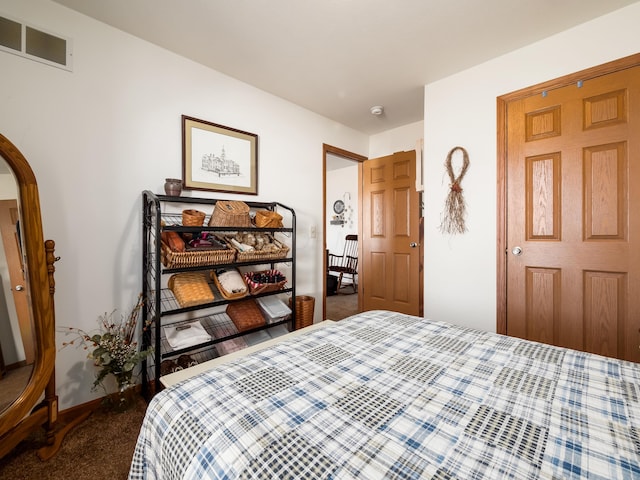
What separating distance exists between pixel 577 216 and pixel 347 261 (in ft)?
12.6

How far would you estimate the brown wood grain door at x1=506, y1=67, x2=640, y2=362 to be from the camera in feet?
5.82

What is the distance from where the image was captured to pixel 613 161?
1.82 metres

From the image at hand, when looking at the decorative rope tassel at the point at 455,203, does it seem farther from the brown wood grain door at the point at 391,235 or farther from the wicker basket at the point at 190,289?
the wicker basket at the point at 190,289

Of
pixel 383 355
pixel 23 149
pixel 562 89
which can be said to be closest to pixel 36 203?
pixel 23 149

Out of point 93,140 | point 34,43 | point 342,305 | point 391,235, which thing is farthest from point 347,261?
point 34,43

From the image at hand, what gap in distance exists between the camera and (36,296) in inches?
55.6

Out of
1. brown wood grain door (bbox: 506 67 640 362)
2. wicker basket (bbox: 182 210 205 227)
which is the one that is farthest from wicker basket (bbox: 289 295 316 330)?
brown wood grain door (bbox: 506 67 640 362)

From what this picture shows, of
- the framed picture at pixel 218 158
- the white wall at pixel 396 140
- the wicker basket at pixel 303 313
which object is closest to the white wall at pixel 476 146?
the white wall at pixel 396 140

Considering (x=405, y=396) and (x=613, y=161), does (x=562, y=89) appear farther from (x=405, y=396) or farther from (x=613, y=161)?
(x=405, y=396)

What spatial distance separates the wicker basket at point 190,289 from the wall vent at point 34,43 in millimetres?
1439

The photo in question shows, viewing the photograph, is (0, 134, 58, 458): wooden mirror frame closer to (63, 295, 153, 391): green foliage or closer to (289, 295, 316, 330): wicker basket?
(63, 295, 153, 391): green foliage

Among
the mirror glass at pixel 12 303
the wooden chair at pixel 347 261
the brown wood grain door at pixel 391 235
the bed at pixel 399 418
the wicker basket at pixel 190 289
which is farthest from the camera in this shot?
the wooden chair at pixel 347 261

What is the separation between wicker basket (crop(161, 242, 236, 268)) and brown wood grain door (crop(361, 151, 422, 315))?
2.04 m

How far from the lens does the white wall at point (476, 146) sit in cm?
193
